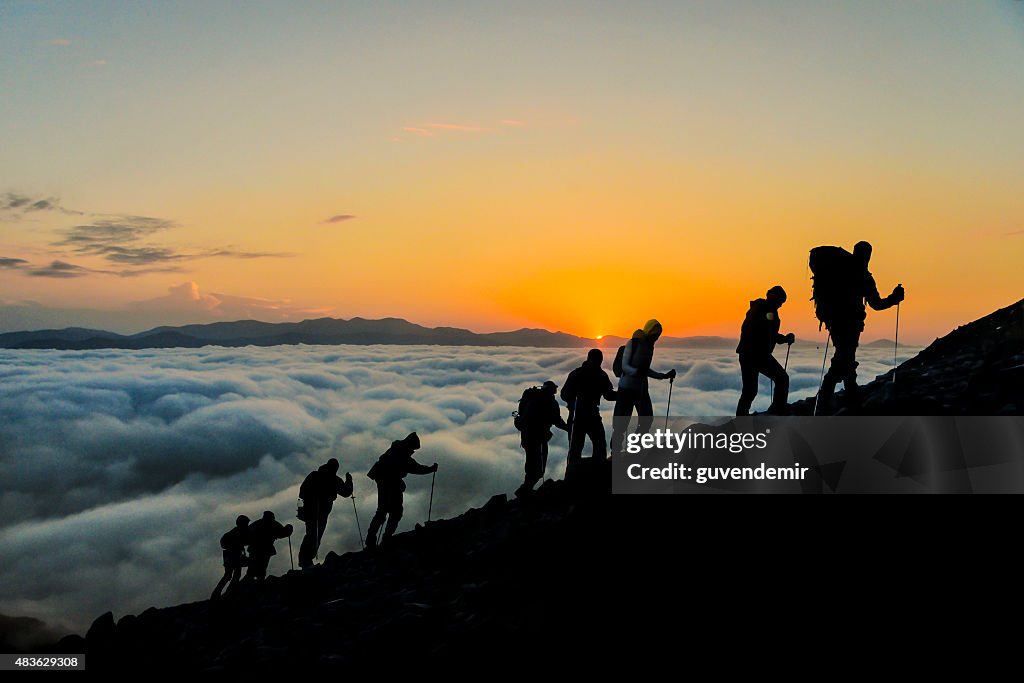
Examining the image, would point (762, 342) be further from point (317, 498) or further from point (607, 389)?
point (317, 498)

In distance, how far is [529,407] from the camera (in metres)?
17.8

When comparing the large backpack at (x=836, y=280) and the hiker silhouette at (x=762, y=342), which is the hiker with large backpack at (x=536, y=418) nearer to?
the hiker silhouette at (x=762, y=342)

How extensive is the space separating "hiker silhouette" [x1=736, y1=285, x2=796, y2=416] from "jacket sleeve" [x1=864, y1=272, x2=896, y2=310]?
1.37m

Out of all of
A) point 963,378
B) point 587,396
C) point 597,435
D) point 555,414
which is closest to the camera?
point 963,378

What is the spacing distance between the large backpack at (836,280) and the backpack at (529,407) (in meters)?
6.70

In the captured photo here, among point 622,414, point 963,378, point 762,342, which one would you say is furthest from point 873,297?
point 622,414

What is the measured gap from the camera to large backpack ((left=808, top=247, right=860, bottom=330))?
13281 millimetres

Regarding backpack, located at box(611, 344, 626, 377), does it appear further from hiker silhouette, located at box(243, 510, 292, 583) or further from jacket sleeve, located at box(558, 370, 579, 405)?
hiker silhouette, located at box(243, 510, 292, 583)

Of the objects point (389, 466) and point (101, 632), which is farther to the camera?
point (389, 466)

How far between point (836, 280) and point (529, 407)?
23.9 feet

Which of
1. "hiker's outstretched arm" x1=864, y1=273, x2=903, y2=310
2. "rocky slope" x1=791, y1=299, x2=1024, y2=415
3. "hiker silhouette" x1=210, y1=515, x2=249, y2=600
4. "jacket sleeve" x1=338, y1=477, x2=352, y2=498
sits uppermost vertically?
"hiker's outstretched arm" x1=864, y1=273, x2=903, y2=310

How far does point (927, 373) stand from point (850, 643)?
10390 millimetres

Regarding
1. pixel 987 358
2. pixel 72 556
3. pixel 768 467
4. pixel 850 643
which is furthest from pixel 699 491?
pixel 72 556

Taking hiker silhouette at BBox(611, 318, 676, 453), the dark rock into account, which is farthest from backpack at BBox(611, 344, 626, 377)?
the dark rock
